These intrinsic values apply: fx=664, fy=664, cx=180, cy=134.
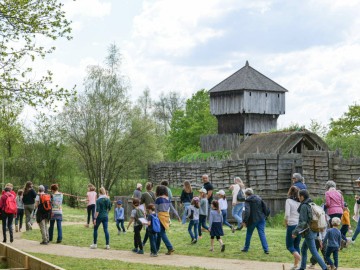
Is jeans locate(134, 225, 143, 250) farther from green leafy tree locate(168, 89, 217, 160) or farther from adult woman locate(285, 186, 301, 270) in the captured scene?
green leafy tree locate(168, 89, 217, 160)

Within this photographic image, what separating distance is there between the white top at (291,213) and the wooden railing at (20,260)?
19.9ft

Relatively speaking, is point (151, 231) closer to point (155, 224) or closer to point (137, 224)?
point (155, 224)

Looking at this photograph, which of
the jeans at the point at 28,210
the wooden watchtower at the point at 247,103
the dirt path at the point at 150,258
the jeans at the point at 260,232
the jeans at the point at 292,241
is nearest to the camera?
the jeans at the point at 292,241

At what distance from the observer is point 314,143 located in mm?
45000

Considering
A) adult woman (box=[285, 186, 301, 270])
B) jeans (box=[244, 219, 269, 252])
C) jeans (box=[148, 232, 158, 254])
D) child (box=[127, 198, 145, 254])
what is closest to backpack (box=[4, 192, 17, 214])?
child (box=[127, 198, 145, 254])

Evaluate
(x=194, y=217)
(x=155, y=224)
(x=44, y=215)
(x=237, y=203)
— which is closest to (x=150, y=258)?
(x=155, y=224)

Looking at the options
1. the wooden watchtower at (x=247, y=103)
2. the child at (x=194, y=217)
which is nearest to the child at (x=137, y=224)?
the child at (x=194, y=217)

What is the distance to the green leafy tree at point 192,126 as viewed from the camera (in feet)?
280

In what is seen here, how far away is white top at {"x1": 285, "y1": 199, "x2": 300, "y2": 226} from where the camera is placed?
15.9 meters

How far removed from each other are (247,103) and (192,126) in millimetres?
24698

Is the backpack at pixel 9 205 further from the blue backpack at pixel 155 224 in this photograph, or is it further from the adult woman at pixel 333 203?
the adult woman at pixel 333 203

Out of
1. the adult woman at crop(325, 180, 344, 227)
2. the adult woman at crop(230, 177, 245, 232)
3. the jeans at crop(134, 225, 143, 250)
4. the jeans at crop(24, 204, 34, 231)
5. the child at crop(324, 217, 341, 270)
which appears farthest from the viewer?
the jeans at crop(24, 204, 34, 231)

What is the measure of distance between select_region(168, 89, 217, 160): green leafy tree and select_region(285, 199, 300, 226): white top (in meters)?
68.6

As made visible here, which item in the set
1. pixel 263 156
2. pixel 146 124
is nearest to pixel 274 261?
pixel 263 156
